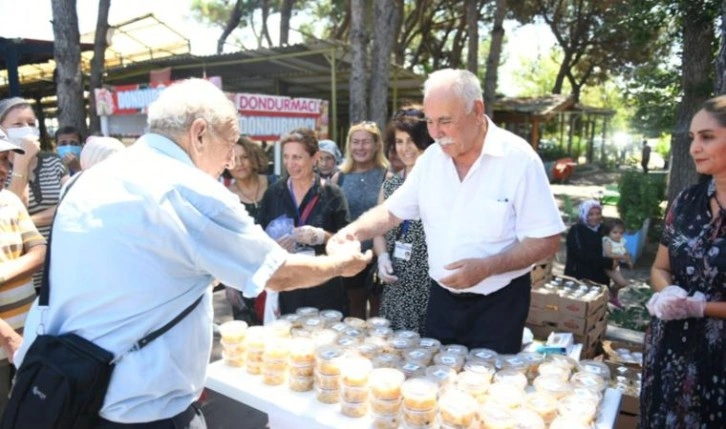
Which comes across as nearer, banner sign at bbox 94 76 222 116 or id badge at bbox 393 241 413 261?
id badge at bbox 393 241 413 261

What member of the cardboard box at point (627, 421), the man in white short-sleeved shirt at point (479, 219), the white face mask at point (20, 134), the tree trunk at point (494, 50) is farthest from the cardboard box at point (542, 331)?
the tree trunk at point (494, 50)

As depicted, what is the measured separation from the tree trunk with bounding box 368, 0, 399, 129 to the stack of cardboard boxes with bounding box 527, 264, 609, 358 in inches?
226

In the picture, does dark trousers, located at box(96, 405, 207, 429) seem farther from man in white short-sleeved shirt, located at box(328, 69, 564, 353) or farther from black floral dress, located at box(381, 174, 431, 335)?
black floral dress, located at box(381, 174, 431, 335)

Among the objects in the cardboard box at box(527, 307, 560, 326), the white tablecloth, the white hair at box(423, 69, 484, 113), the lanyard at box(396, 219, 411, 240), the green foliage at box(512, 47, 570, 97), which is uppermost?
the green foliage at box(512, 47, 570, 97)

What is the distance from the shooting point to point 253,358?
1983mm

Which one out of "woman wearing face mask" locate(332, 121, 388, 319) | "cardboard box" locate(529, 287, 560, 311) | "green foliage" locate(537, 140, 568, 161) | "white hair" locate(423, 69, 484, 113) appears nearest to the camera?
"white hair" locate(423, 69, 484, 113)

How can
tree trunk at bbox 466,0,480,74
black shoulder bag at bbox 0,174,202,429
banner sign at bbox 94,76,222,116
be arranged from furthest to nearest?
tree trunk at bbox 466,0,480,74 → banner sign at bbox 94,76,222,116 → black shoulder bag at bbox 0,174,202,429

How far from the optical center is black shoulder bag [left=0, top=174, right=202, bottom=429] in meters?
1.33

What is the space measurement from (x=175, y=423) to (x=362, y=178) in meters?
2.76

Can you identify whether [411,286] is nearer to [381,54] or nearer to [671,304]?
[671,304]

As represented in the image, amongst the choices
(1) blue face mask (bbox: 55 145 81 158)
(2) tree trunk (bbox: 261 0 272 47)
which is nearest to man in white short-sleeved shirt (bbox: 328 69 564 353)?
(1) blue face mask (bbox: 55 145 81 158)

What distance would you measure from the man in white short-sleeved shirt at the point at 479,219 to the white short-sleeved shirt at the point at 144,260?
82 cm

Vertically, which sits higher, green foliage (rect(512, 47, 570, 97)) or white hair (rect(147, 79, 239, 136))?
green foliage (rect(512, 47, 570, 97))

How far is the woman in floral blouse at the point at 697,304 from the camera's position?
1.93 metres
